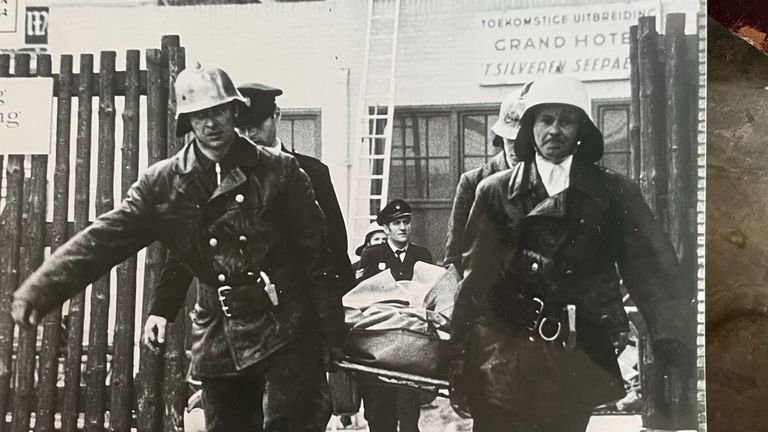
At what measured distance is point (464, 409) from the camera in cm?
173

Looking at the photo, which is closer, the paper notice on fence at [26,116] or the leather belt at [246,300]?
the leather belt at [246,300]

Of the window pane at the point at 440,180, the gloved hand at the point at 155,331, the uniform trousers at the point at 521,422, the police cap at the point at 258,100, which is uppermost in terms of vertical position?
the police cap at the point at 258,100

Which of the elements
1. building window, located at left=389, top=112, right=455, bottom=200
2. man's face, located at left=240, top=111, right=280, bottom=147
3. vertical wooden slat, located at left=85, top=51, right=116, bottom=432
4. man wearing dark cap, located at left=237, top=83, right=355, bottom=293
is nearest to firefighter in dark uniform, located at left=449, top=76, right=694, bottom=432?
building window, located at left=389, top=112, right=455, bottom=200

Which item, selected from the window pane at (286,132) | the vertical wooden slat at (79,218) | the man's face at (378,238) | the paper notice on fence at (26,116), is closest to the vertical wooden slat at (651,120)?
the man's face at (378,238)

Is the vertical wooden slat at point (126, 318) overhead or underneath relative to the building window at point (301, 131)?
underneath

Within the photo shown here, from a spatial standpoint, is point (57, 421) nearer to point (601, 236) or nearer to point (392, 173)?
point (392, 173)

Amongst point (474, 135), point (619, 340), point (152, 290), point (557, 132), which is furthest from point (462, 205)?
point (152, 290)

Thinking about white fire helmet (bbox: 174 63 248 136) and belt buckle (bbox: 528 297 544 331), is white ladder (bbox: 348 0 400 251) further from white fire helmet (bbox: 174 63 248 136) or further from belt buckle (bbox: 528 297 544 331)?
belt buckle (bbox: 528 297 544 331)

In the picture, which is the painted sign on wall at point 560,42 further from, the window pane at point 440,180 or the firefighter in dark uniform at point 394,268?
the firefighter in dark uniform at point 394,268

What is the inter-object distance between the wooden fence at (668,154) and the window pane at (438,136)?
496 mm

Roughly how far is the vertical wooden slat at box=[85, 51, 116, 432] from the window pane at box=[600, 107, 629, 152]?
1.35 metres

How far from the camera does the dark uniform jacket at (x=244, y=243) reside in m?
1.72

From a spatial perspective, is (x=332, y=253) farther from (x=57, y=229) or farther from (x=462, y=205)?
(x=57, y=229)

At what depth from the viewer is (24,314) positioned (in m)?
1.82
